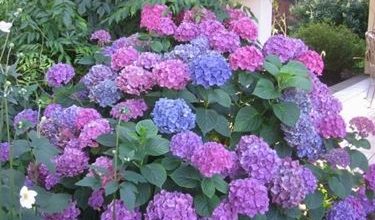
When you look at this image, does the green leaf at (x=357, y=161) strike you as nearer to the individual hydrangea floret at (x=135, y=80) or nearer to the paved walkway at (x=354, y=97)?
the individual hydrangea floret at (x=135, y=80)

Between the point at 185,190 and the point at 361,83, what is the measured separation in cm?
535

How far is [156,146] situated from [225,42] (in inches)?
23.7

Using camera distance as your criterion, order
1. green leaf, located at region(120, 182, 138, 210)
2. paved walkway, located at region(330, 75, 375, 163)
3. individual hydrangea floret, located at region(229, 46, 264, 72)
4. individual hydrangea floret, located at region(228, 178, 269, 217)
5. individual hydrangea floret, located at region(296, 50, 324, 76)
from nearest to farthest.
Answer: green leaf, located at region(120, 182, 138, 210), individual hydrangea floret, located at region(228, 178, 269, 217), individual hydrangea floret, located at region(229, 46, 264, 72), individual hydrangea floret, located at region(296, 50, 324, 76), paved walkway, located at region(330, 75, 375, 163)

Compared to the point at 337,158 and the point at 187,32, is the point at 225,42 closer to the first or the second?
the point at 187,32

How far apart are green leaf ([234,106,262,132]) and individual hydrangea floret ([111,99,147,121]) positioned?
0.32 metres

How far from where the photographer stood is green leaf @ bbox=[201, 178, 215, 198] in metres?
1.65

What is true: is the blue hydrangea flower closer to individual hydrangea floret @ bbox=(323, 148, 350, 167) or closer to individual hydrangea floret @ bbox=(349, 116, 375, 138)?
individual hydrangea floret @ bbox=(323, 148, 350, 167)

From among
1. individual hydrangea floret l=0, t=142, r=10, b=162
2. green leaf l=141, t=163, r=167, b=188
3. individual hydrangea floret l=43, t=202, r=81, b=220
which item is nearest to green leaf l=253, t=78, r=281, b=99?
green leaf l=141, t=163, r=167, b=188

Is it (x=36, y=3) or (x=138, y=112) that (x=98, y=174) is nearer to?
(x=138, y=112)

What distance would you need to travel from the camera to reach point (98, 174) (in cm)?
160

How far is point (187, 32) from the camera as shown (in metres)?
2.21

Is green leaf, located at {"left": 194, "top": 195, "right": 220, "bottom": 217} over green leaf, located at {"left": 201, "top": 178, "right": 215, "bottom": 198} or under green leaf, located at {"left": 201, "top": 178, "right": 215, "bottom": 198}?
under

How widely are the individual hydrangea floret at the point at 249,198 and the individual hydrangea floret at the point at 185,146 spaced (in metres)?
0.16

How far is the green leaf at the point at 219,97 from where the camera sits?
6.17ft
